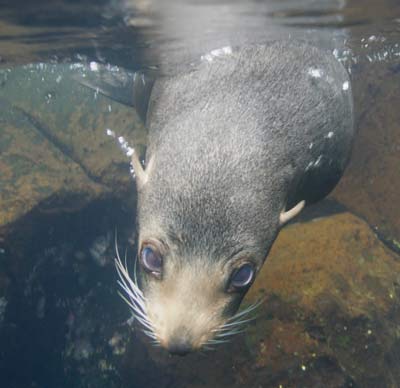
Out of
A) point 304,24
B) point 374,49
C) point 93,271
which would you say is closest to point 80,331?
point 93,271

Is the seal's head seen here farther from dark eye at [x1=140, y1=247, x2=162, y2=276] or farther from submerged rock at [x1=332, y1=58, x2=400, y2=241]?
submerged rock at [x1=332, y1=58, x2=400, y2=241]

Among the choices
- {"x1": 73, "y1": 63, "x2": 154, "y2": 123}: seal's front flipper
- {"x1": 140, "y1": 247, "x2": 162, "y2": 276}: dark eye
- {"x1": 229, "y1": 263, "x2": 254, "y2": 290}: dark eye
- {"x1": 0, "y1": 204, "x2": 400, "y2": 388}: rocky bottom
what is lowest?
{"x1": 0, "y1": 204, "x2": 400, "y2": 388}: rocky bottom

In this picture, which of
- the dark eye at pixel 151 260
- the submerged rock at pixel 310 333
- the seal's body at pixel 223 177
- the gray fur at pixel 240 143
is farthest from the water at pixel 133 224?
the dark eye at pixel 151 260

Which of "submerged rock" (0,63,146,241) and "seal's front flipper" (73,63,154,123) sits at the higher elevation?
"seal's front flipper" (73,63,154,123)

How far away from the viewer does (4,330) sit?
6516 mm

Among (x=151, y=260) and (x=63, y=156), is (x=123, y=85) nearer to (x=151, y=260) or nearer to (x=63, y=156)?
(x=63, y=156)

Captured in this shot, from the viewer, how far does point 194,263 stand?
2.96 m

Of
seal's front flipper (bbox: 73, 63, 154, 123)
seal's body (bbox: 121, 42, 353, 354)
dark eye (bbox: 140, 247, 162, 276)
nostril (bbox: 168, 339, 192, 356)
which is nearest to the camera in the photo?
nostril (bbox: 168, 339, 192, 356)

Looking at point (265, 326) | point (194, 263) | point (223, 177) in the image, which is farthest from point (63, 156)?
point (194, 263)

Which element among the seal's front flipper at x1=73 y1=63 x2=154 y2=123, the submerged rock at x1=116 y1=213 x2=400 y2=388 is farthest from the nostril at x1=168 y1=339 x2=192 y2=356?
the seal's front flipper at x1=73 y1=63 x2=154 y2=123

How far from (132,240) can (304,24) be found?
4.80 metres

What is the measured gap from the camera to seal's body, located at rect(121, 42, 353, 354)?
298 cm

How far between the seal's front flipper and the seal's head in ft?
11.8

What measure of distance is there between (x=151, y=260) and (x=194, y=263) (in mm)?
348
